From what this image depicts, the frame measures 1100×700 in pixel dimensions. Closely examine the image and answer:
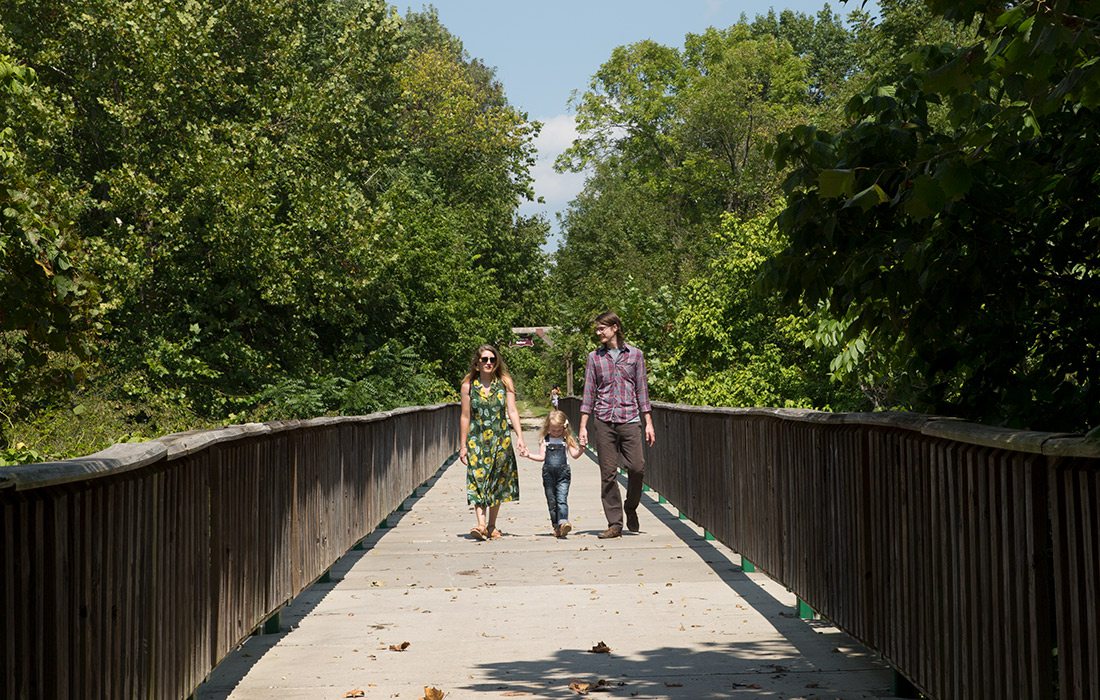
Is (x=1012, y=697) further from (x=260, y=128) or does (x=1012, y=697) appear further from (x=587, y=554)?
(x=260, y=128)

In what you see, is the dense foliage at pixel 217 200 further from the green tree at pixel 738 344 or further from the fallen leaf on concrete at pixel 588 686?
the fallen leaf on concrete at pixel 588 686

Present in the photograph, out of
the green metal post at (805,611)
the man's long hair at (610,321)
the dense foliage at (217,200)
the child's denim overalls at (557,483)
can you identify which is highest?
the dense foliage at (217,200)

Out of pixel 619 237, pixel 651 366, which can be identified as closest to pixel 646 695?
pixel 651 366

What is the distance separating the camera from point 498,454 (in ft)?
52.6

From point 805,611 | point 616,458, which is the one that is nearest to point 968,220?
point 805,611

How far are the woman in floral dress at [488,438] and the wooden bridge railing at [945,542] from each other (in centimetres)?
521

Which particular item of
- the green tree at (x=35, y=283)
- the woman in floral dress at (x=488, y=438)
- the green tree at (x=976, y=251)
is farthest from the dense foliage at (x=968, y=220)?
the green tree at (x=35, y=283)

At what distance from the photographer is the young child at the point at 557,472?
16.0 m

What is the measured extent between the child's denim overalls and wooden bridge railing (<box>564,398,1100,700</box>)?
5.13 metres

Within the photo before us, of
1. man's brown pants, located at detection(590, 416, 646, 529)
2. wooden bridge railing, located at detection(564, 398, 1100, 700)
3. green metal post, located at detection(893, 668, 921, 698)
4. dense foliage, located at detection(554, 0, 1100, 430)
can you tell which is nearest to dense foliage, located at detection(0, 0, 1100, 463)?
dense foliage, located at detection(554, 0, 1100, 430)

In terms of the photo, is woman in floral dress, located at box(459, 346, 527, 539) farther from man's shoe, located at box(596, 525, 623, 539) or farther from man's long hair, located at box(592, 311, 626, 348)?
man's long hair, located at box(592, 311, 626, 348)

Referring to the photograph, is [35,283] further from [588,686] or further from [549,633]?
[588,686]

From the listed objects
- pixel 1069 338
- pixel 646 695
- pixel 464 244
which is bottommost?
pixel 646 695

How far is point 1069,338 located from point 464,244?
44363 mm
